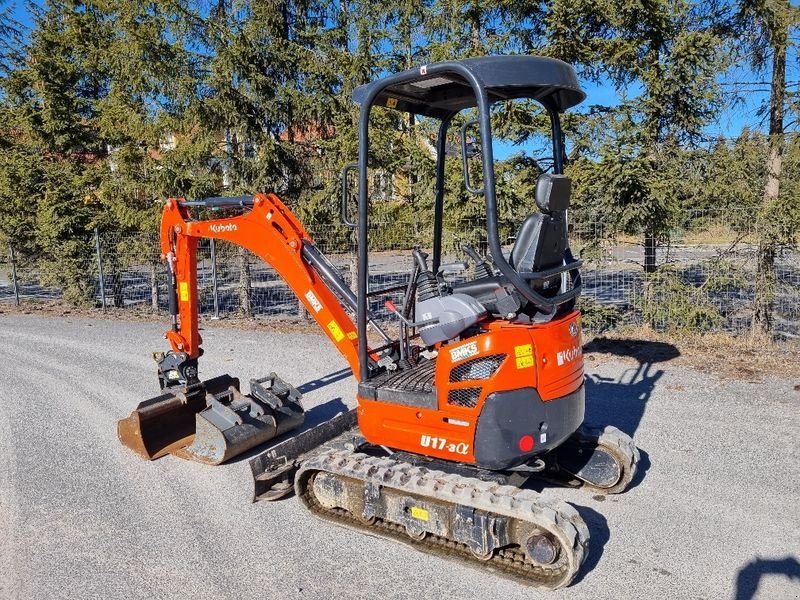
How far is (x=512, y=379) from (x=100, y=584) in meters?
2.80

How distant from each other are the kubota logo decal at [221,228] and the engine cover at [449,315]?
2245 mm

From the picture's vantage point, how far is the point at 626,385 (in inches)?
303

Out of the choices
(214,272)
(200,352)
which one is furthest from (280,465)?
(214,272)

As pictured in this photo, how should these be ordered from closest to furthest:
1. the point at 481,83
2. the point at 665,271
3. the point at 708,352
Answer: the point at 481,83 → the point at 708,352 → the point at 665,271

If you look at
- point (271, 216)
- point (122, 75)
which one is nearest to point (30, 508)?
point (271, 216)

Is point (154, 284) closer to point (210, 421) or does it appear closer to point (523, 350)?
point (210, 421)

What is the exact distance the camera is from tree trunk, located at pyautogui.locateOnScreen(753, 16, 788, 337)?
9195 mm

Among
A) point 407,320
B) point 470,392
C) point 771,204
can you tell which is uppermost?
point 771,204

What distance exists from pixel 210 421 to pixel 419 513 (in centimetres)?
232

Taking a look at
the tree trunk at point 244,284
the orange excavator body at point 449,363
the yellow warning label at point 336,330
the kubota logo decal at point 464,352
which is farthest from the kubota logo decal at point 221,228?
the tree trunk at point 244,284

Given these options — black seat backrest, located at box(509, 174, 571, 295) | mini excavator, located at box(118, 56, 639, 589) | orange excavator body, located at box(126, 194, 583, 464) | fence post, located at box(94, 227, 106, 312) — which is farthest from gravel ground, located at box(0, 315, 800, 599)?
fence post, located at box(94, 227, 106, 312)

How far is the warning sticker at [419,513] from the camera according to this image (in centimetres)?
400

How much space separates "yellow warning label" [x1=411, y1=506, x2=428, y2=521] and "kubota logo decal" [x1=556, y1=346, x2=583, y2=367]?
1262mm

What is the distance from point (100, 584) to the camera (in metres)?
3.88
